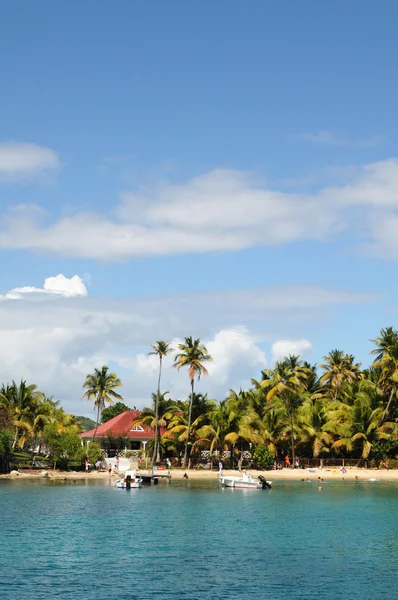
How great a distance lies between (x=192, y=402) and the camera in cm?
10531

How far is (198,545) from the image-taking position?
4312cm

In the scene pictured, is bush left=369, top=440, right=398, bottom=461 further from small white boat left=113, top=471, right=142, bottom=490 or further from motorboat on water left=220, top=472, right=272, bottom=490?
small white boat left=113, top=471, right=142, bottom=490

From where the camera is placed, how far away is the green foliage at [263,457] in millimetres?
100062

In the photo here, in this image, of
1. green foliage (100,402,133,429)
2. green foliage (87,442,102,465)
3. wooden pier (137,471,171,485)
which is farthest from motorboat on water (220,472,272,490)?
green foliage (100,402,133,429)

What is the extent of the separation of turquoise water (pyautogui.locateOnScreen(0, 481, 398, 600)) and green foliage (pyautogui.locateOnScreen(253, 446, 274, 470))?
81.8 ft

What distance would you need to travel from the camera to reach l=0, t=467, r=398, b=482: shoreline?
94.6 m

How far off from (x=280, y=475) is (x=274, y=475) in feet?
3.11

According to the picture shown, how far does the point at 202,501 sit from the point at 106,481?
30.3m

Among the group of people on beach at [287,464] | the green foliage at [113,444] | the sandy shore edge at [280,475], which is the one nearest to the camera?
the sandy shore edge at [280,475]

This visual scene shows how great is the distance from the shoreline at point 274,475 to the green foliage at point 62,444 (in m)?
2.51

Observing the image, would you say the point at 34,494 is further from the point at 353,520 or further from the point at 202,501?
the point at 353,520

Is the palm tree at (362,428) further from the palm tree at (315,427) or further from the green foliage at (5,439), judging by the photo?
the green foliage at (5,439)

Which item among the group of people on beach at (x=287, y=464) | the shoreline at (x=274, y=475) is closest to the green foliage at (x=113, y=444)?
the shoreline at (x=274, y=475)

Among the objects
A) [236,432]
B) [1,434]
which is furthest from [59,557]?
[236,432]
